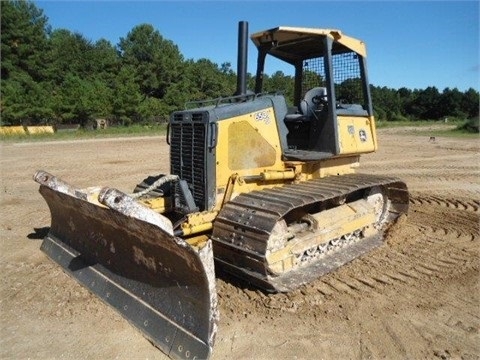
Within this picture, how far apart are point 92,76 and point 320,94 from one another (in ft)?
170

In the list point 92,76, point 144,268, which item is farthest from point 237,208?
point 92,76

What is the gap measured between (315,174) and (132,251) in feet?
8.88

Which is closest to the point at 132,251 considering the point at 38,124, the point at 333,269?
the point at 333,269

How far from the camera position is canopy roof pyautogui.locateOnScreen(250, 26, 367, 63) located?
5.15 m

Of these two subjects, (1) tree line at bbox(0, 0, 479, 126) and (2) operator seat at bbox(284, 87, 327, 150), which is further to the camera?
(1) tree line at bbox(0, 0, 479, 126)

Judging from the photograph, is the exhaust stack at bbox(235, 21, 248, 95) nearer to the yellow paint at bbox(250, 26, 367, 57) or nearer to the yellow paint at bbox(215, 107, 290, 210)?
the yellow paint at bbox(250, 26, 367, 57)

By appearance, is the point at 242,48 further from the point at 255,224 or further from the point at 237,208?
the point at 255,224

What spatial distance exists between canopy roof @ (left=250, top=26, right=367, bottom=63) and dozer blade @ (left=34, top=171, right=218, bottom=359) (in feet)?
10.1

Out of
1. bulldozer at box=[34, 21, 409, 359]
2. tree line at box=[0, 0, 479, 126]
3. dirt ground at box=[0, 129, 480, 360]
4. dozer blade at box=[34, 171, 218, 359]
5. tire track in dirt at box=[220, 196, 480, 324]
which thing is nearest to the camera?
dozer blade at box=[34, 171, 218, 359]

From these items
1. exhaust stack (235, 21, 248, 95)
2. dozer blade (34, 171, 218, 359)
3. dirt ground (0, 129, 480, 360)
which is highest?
exhaust stack (235, 21, 248, 95)

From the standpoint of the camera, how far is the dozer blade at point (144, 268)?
3.10m

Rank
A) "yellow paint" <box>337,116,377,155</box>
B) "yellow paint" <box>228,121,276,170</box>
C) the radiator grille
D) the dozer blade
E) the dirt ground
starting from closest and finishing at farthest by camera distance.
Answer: the dozer blade < the dirt ground < the radiator grille < "yellow paint" <box>228,121,276,170</box> < "yellow paint" <box>337,116,377,155</box>

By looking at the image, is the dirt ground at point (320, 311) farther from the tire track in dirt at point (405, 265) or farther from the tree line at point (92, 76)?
the tree line at point (92, 76)

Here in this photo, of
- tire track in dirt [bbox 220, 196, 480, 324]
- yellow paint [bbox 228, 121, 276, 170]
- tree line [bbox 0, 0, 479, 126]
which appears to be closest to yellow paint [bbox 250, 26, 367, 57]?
yellow paint [bbox 228, 121, 276, 170]
